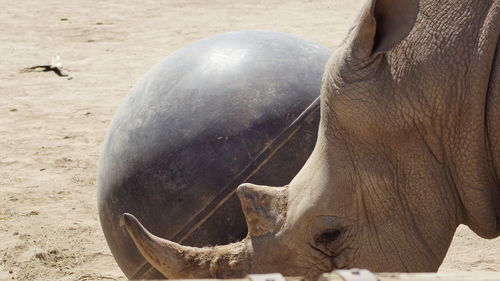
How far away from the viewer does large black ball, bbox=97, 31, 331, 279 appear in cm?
385

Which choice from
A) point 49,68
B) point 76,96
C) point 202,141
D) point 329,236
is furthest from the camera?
point 49,68

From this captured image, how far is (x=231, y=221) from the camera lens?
3.83m

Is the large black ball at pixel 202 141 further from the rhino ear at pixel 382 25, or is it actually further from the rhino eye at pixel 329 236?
the rhino ear at pixel 382 25

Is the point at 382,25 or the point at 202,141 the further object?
the point at 202,141

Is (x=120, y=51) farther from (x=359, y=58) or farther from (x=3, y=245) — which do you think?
(x=359, y=58)

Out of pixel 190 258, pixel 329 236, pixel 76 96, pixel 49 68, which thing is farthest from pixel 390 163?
pixel 49 68

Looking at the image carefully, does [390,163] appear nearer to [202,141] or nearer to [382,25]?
[382,25]

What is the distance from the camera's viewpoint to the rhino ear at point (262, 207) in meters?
3.46

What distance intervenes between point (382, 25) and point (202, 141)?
37.3 inches

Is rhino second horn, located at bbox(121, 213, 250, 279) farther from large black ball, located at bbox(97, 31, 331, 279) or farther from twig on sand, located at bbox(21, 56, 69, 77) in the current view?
twig on sand, located at bbox(21, 56, 69, 77)

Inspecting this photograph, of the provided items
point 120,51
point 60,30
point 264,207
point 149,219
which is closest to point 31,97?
point 120,51

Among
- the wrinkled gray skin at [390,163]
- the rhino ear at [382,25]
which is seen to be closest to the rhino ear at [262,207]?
the wrinkled gray skin at [390,163]

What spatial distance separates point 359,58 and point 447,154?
17.4 inches

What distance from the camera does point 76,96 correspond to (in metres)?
8.63
